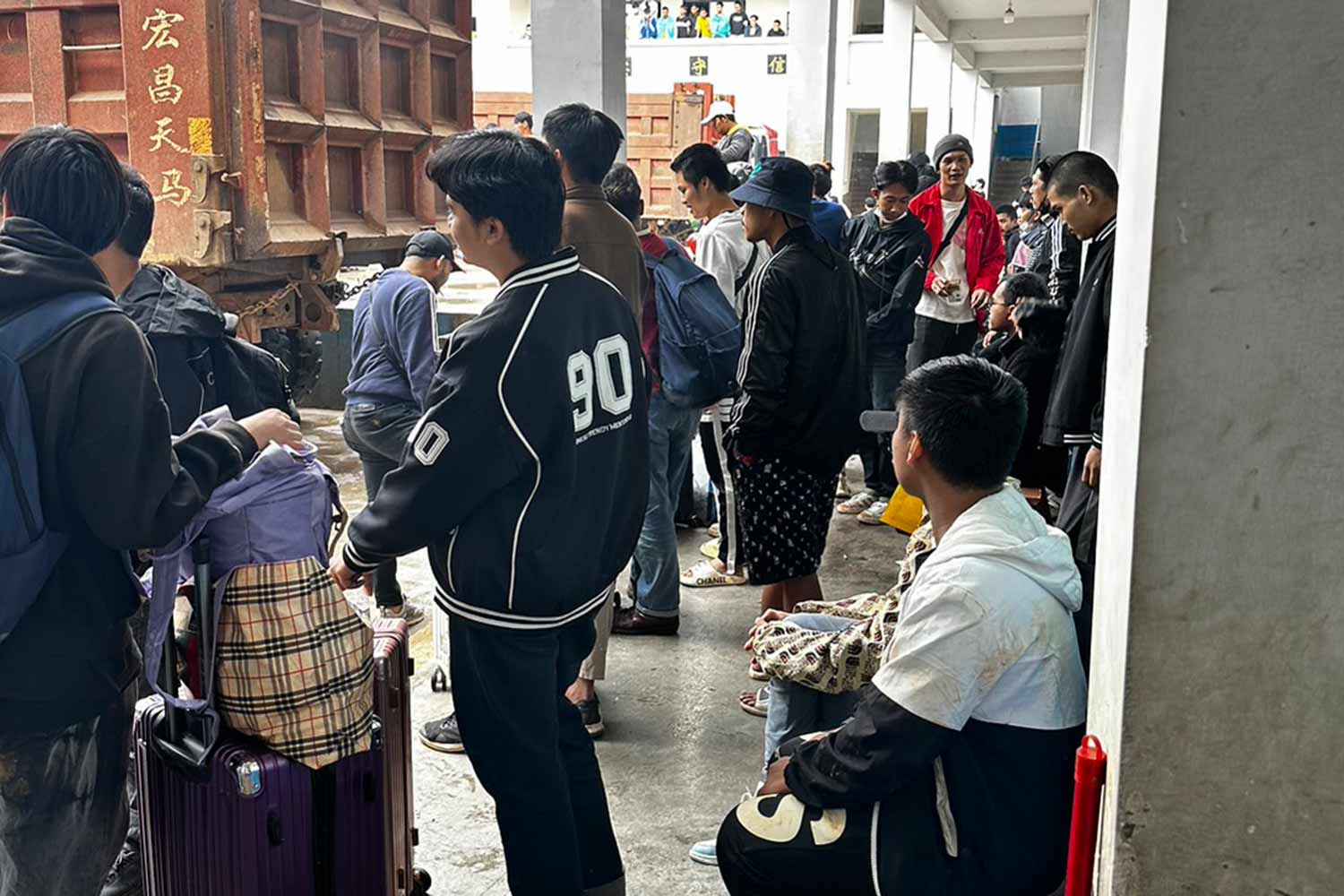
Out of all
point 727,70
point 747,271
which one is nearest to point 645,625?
point 747,271

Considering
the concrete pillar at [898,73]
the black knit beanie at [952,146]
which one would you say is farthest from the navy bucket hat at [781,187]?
the concrete pillar at [898,73]

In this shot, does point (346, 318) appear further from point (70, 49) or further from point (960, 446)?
point (960, 446)

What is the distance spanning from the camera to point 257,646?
2309mm

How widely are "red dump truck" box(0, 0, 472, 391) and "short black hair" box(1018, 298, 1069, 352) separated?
10.5ft

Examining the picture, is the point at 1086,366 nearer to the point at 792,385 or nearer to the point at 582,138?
the point at 792,385

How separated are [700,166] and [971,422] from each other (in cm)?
308

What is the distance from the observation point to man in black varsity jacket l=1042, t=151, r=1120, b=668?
11.5 feet

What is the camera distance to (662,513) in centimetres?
465

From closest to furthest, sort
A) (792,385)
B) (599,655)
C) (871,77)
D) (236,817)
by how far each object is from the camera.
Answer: (236,817), (792,385), (599,655), (871,77)

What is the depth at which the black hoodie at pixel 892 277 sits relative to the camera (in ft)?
21.0

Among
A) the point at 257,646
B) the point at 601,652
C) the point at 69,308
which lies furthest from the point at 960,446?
the point at 601,652

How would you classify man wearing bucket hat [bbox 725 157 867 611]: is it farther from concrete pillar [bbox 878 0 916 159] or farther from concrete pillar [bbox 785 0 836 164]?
concrete pillar [bbox 878 0 916 159]

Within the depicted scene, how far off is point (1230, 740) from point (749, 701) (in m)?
2.52

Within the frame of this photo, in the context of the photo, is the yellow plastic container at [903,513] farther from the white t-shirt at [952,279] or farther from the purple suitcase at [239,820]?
the white t-shirt at [952,279]
